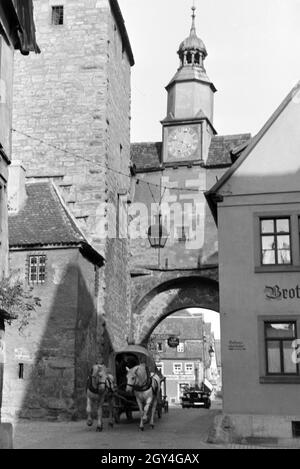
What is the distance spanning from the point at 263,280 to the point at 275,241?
3.32 ft

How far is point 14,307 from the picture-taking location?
12.9 meters

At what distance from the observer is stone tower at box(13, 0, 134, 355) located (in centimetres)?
2650

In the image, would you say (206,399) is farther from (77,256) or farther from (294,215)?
(294,215)

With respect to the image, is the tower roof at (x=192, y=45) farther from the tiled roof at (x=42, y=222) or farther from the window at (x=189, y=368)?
the window at (x=189, y=368)

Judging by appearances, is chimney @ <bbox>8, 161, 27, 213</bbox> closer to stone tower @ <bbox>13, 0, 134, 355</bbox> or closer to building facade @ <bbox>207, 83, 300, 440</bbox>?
stone tower @ <bbox>13, 0, 134, 355</bbox>

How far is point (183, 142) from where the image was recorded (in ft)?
112

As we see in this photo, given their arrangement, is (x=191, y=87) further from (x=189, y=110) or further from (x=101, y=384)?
(x=101, y=384)

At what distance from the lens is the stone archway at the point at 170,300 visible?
32750mm

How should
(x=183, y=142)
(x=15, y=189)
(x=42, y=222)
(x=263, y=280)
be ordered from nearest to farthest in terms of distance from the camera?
(x=263, y=280) → (x=42, y=222) → (x=15, y=189) → (x=183, y=142)

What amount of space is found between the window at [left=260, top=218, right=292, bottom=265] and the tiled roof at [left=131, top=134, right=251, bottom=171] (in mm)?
16485

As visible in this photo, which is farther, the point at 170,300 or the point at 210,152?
the point at 210,152

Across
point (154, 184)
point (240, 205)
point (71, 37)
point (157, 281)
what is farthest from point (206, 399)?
point (240, 205)

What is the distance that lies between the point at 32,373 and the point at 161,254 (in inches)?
453

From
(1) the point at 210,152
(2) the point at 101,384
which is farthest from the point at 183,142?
(2) the point at 101,384
